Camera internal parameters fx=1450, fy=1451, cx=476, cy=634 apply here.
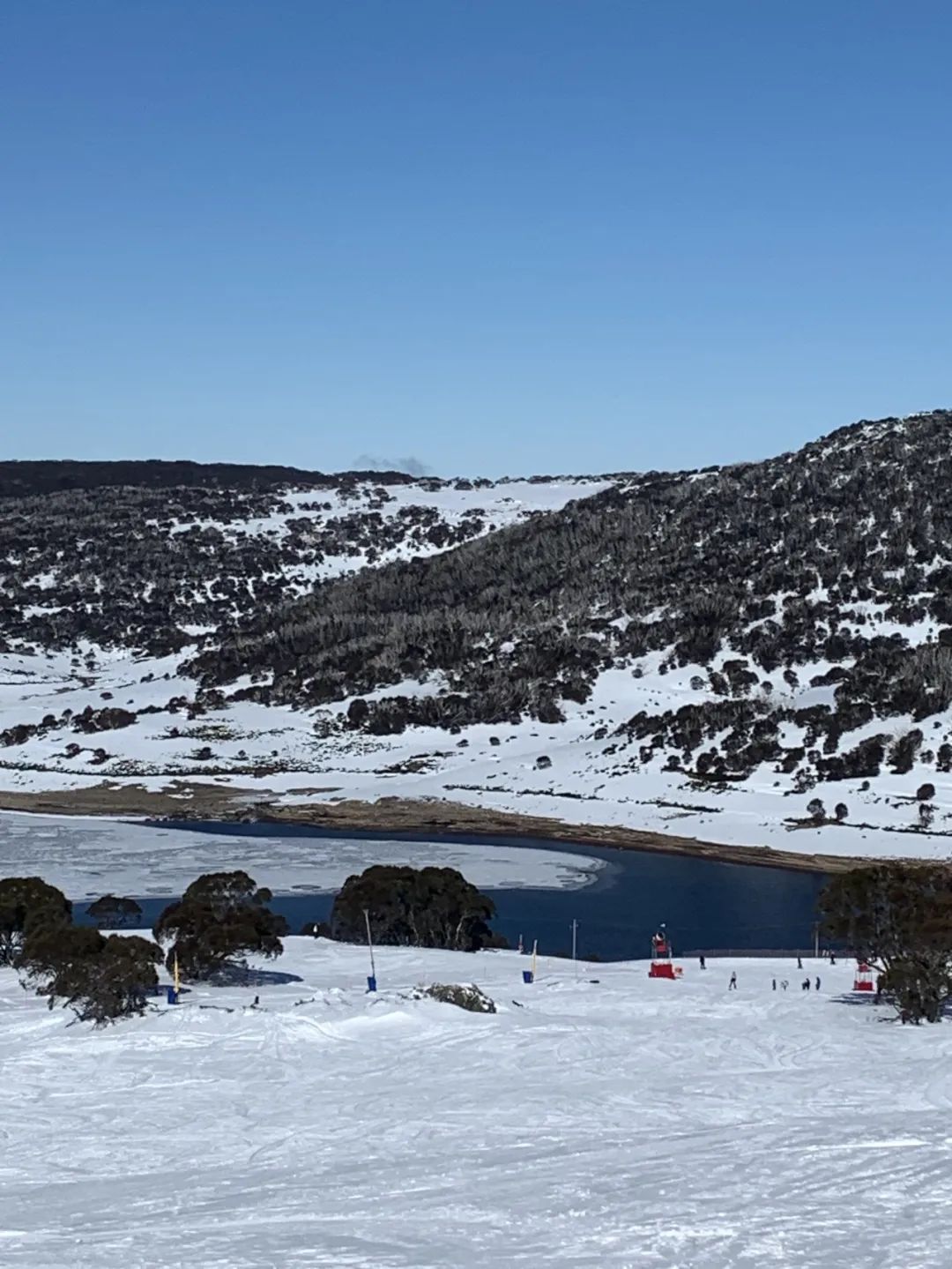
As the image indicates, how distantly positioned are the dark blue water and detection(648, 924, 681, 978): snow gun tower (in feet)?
1.70

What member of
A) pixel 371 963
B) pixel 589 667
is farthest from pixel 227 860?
pixel 589 667

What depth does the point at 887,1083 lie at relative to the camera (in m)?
29.8

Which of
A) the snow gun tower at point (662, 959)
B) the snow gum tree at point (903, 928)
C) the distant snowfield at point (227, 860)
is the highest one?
the snow gum tree at point (903, 928)

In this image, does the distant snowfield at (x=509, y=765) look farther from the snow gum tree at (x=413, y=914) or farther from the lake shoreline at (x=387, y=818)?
the snow gum tree at (x=413, y=914)

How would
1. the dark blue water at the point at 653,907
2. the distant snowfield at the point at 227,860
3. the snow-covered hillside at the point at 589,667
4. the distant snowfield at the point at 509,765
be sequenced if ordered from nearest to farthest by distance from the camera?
the dark blue water at the point at 653,907
the distant snowfield at the point at 227,860
the distant snowfield at the point at 509,765
the snow-covered hillside at the point at 589,667

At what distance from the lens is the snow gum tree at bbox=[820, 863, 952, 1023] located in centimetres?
3712

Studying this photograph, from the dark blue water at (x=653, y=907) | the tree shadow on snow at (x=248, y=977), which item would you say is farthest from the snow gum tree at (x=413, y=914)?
the tree shadow on snow at (x=248, y=977)

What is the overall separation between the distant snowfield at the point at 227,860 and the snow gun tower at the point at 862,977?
2157 cm

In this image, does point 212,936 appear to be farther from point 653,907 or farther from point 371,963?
point 653,907

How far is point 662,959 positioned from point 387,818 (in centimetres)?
3973

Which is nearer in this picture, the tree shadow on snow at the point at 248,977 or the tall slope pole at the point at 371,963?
the tall slope pole at the point at 371,963

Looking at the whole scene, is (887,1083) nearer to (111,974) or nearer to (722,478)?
(111,974)

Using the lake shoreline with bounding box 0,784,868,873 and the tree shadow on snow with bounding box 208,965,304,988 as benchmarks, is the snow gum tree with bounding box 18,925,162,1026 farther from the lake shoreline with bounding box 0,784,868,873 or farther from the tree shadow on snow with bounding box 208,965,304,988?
the lake shoreline with bounding box 0,784,868,873

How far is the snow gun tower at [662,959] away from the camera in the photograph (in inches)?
1718
